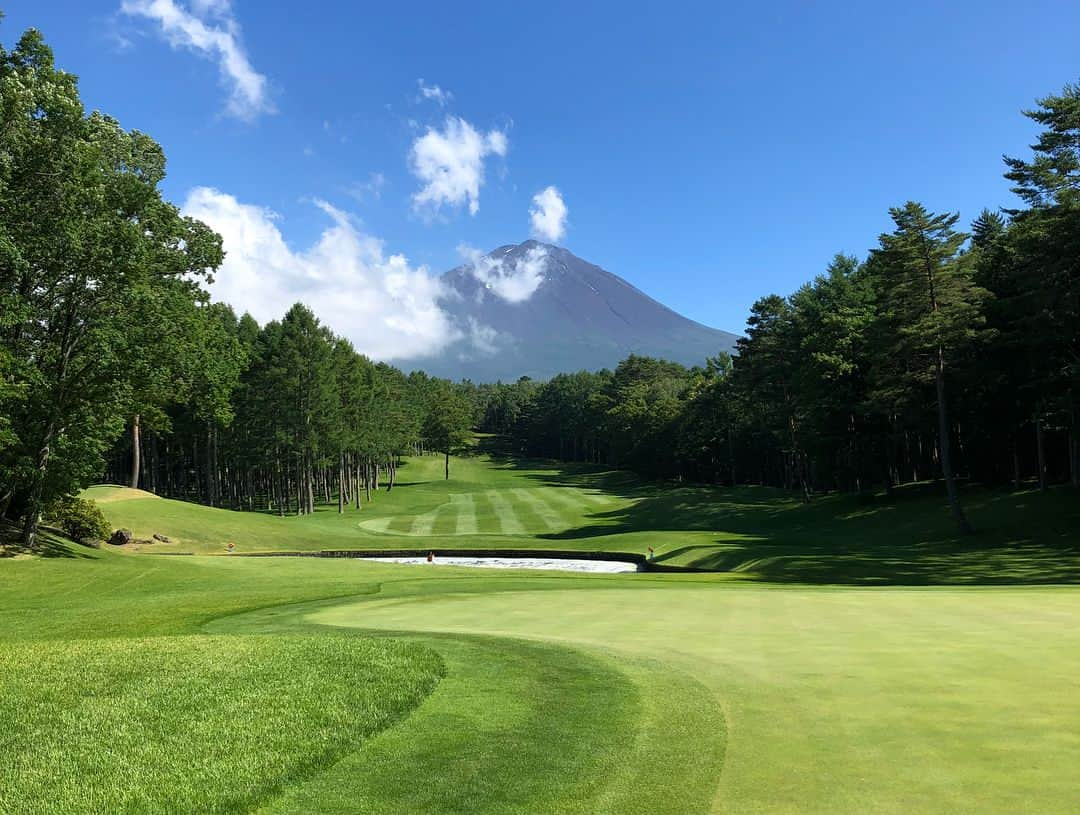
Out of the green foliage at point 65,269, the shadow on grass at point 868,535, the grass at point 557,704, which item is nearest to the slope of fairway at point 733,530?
the shadow on grass at point 868,535

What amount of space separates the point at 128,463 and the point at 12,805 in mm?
85714

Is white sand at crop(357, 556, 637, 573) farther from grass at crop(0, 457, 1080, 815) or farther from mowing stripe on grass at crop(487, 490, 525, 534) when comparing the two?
grass at crop(0, 457, 1080, 815)

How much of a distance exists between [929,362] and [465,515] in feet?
122

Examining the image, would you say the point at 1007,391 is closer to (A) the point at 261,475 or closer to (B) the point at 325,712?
(B) the point at 325,712

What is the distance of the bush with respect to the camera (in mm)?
33375

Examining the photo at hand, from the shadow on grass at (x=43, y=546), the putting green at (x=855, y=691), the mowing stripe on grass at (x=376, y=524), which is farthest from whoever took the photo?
the mowing stripe on grass at (x=376, y=524)

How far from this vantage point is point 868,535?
4372 cm

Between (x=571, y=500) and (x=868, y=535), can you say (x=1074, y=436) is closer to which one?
(x=868, y=535)

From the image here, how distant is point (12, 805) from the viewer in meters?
5.37

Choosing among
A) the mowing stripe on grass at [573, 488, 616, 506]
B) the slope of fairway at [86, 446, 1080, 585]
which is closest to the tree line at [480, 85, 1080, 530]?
the slope of fairway at [86, 446, 1080, 585]

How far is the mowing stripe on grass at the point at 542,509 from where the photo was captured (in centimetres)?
5675

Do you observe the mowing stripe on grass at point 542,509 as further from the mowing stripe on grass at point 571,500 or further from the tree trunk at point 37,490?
the tree trunk at point 37,490

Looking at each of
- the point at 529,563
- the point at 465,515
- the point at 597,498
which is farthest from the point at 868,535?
the point at 597,498

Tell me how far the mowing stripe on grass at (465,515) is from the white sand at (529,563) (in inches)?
414
